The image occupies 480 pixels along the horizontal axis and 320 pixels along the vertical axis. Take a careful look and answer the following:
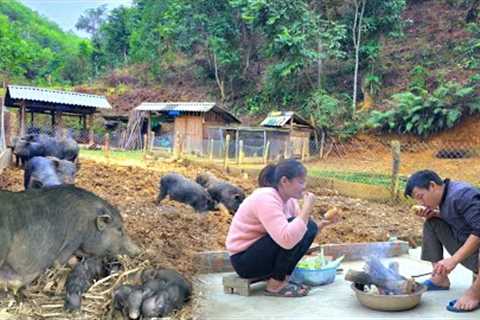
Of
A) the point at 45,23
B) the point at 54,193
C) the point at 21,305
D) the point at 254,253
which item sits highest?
the point at 45,23

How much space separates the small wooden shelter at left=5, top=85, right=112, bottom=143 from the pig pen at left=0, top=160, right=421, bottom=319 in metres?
13.3

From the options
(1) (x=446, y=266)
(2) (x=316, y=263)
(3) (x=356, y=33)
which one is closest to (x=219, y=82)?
(3) (x=356, y=33)

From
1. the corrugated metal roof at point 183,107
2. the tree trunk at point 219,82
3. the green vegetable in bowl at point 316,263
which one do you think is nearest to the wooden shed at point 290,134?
the corrugated metal roof at point 183,107

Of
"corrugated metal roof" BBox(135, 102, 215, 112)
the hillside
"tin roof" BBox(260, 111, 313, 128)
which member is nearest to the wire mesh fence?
"tin roof" BBox(260, 111, 313, 128)

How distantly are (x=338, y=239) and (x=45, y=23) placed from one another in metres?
74.2

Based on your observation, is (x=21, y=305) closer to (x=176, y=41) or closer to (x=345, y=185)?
(x=345, y=185)

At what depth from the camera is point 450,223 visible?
4.02 meters

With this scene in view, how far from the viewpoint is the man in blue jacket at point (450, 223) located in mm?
3723

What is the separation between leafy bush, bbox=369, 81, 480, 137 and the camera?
830 inches

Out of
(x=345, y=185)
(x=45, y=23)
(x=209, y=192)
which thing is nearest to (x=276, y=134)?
(x=345, y=185)

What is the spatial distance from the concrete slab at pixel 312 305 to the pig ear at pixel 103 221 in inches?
33.9

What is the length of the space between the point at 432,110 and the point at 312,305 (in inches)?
751

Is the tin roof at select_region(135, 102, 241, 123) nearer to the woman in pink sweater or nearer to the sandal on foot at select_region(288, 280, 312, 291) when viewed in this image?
the sandal on foot at select_region(288, 280, 312, 291)

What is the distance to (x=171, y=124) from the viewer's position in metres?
31.5
